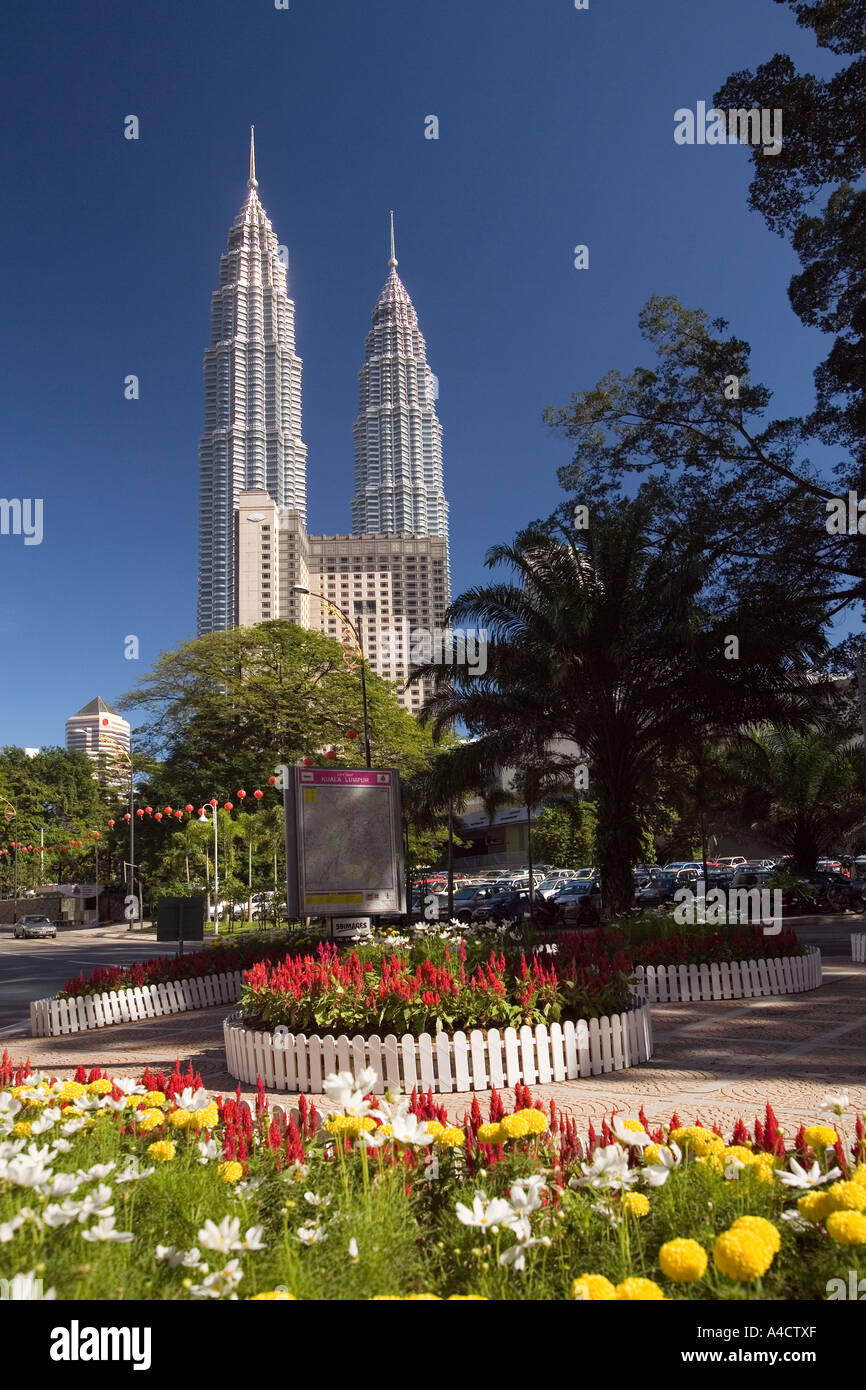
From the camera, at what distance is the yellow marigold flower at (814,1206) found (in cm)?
254

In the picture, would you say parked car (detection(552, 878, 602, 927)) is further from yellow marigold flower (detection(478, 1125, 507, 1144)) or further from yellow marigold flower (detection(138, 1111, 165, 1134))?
yellow marigold flower (detection(478, 1125, 507, 1144))

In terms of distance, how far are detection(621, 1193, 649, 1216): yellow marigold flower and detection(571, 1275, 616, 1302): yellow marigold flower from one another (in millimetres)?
543

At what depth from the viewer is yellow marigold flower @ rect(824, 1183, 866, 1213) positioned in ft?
8.22

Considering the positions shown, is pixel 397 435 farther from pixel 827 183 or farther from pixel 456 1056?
pixel 456 1056

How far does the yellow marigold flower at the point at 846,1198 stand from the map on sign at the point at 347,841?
11295 mm

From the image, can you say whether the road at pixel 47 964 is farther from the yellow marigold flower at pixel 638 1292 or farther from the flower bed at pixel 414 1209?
the yellow marigold flower at pixel 638 1292

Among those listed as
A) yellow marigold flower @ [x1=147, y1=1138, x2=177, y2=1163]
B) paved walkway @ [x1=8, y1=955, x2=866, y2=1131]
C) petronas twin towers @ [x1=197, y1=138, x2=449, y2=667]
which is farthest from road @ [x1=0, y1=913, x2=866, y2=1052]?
petronas twin towers @ [x1=197, y1=138, x2=449, y2=667]

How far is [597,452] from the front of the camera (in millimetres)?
23891

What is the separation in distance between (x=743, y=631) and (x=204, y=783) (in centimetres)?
3024

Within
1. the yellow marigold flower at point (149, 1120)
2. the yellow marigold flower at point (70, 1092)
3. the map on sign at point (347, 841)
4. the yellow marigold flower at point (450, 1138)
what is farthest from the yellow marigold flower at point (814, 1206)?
the map on sign at point (347, 841)

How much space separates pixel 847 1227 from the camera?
2344 millimetres

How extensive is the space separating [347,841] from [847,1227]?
38.7ft
